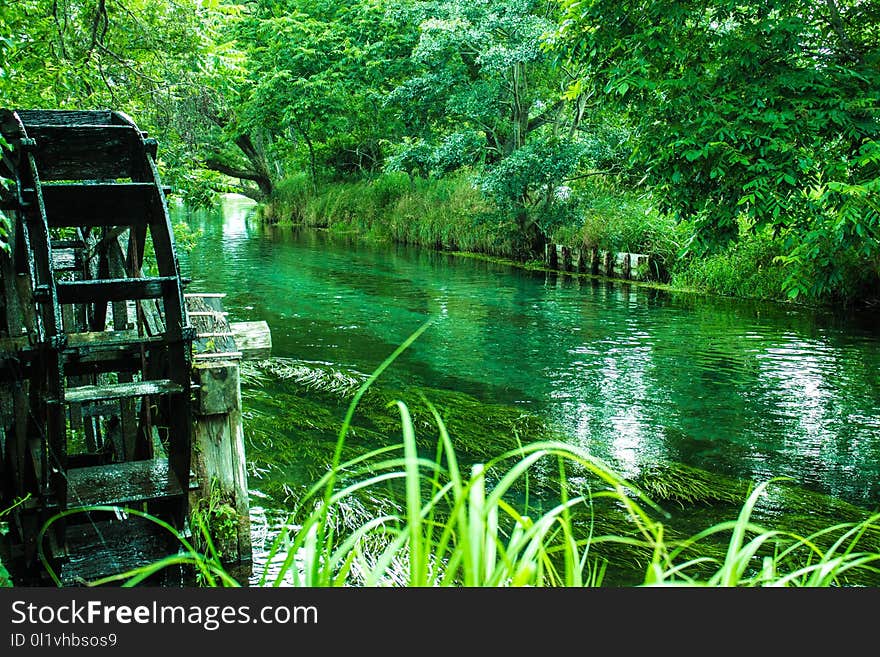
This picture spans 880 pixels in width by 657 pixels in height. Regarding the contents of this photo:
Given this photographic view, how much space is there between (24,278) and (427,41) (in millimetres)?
17102

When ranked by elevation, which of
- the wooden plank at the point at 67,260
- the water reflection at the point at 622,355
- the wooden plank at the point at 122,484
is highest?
the wooden plank at the point at 67,260

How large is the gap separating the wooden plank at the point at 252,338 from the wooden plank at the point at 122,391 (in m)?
1.79

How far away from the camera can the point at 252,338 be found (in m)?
6.97

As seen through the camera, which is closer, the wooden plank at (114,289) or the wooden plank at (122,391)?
the wooden plank at (122,391)

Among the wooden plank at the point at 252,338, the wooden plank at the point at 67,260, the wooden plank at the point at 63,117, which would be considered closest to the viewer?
the wooden plank at the point at 63,117

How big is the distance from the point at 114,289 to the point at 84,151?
1.25m

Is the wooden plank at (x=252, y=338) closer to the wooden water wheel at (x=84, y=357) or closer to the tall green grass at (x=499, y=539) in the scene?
the wooden water wheel at (x=84, y=357)

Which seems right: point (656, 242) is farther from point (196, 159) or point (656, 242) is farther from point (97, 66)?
point (97, 66)

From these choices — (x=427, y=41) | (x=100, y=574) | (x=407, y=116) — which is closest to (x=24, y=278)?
(x=100, y=574)

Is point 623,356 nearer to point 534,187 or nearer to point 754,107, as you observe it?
point 754,107

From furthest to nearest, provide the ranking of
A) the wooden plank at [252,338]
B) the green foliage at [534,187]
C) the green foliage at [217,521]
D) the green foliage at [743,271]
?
the green foliage at [534,187] < the green foliage at [743,271] < the wooden plank at [252,338] < the green foliage at [217,521]

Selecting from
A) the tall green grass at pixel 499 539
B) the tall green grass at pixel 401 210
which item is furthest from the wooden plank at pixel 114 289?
the tall green grass at pixel 401 210

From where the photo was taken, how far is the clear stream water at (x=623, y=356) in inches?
310

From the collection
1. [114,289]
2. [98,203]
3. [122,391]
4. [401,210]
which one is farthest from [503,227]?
[122,391]
